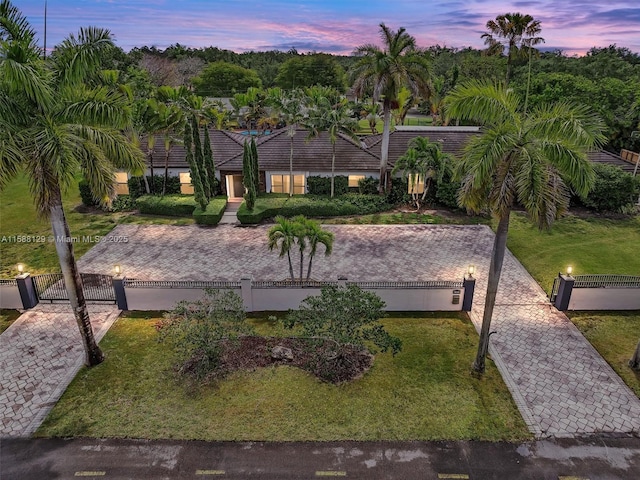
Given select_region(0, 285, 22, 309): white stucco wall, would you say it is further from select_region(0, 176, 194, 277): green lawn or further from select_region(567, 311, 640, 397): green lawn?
select_region(567, 311, 640, 397): green lawn

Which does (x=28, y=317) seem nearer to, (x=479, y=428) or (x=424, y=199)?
(x=479, y=428)

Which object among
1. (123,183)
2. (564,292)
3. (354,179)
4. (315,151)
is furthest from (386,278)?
(123,183)

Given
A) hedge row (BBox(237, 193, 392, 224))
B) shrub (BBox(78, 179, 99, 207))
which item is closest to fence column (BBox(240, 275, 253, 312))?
hedge row (BBox(237, 193, 392, 224))

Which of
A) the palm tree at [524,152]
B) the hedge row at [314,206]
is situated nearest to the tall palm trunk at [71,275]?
the palm tree at [524,152]

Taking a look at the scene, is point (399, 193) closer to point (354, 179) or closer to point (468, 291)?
point (354, 179)

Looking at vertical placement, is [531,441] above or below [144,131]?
below

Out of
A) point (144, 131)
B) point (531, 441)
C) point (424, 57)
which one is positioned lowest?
point (531, 441)

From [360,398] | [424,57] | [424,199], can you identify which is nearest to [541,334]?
[360,398]
